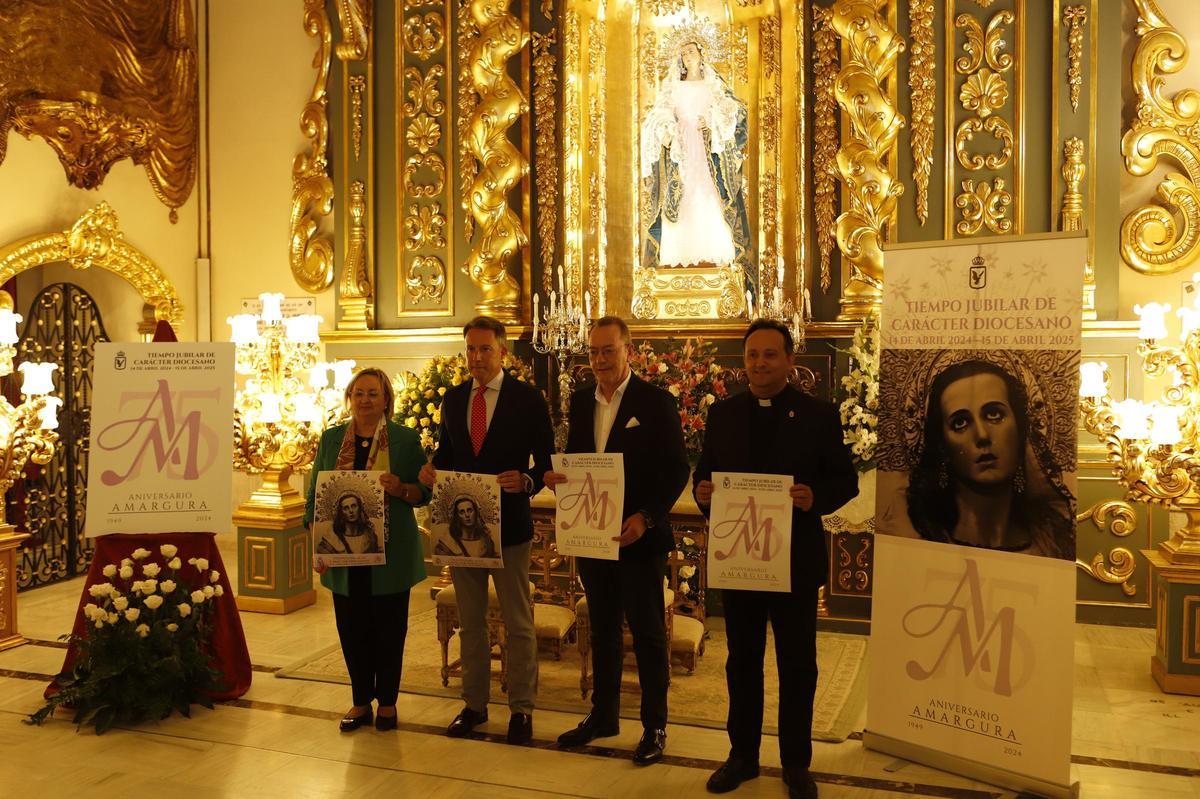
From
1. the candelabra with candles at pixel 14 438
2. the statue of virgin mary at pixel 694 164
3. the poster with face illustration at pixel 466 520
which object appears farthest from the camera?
the statue of virgin mary at pixel 694 164

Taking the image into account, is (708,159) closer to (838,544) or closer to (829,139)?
(829,139)

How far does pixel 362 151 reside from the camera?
7.93 m

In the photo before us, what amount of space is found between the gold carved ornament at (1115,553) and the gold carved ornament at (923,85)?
219cm

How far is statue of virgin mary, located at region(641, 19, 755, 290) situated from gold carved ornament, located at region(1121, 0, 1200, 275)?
2483mm

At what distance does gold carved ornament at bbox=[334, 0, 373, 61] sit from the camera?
788 cm

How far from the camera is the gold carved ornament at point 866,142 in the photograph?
265 inches

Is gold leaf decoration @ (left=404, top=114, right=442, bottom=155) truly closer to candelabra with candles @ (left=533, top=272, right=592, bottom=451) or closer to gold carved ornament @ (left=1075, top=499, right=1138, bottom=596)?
candelabra with candles @ (left=533, top=272, right=592, bottom=451)

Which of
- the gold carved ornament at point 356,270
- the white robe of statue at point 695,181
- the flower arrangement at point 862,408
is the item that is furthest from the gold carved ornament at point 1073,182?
the gold carved ornament at point 356,270

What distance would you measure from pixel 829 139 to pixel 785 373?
12.6 feet

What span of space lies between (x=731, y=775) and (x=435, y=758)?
115 cm

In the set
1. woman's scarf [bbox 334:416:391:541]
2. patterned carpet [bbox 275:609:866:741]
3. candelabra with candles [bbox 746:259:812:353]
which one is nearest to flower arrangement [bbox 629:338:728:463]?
candelabra with candles [bbox 746:259:812:353]

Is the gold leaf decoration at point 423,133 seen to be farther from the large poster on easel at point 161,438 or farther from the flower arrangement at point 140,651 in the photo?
the flower arrangement at point 140,651

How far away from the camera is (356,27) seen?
789 cm

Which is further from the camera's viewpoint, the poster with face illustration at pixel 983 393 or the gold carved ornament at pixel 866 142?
the gold carved ornament at pixel 866 142
